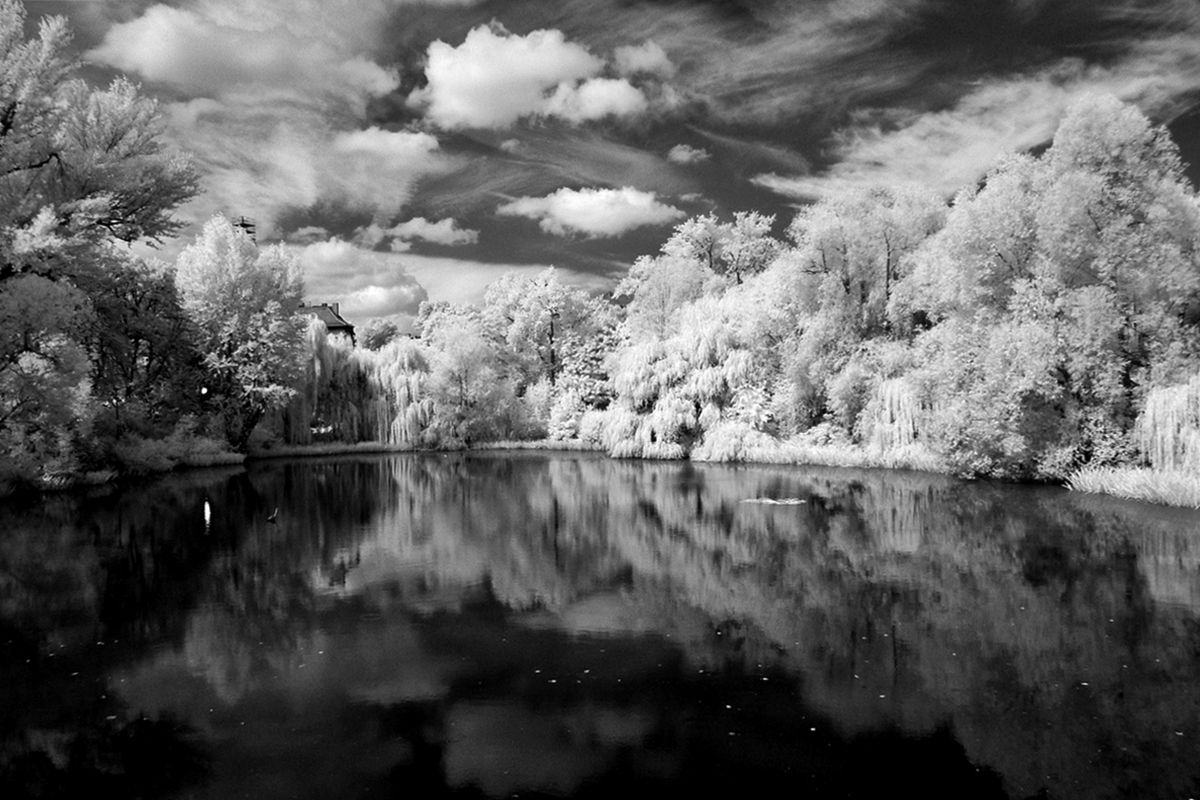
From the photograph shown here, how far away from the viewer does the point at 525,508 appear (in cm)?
2033

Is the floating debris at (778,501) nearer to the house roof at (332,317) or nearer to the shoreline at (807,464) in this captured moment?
the shoreline at (807,464)

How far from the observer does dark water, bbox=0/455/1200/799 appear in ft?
20.3

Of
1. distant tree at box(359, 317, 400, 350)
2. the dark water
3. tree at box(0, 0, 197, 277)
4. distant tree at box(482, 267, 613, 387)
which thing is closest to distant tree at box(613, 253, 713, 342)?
distant tree at box(482, 267, 613, 387)

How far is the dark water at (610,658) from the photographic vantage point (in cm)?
618

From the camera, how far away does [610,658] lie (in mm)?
8695

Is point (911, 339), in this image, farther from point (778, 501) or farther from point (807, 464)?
point (778, 501)

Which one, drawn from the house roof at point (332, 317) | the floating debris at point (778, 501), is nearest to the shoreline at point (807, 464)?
the floating debris at point (778, 501)

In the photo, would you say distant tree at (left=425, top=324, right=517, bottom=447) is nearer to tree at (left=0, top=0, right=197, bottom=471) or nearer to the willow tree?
tree at (left=0, top=0, right=197, bottom=471)

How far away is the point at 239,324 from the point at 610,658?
105 ft

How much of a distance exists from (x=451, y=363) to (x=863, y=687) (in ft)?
114

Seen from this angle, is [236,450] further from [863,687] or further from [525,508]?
[863,687]

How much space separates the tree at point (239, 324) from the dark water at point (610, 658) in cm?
1880

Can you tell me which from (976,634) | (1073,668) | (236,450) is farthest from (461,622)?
(236,450)

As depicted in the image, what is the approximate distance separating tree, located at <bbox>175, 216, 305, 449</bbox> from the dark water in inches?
740
